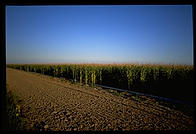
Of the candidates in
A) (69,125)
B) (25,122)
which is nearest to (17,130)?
(25,122)

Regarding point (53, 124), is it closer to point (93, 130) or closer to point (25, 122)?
point (25, 122)

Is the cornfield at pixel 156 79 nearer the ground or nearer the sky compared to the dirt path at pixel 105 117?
nearer the sky

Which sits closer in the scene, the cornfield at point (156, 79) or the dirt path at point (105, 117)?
the dirt path at point (105, 117)

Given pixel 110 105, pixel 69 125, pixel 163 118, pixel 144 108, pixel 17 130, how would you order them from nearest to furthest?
pixel 17 130 → pixel 69 125 → pixel 163 118 → pixel 144 108 → pixel 110 105

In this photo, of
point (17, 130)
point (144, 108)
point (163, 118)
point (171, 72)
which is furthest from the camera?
point (171, 72)

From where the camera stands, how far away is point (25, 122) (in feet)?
10.4

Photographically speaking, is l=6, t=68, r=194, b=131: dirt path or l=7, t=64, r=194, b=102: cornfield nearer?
l=6, t=68, r=194, b=131: dirt path

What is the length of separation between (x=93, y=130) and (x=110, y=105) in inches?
66.4

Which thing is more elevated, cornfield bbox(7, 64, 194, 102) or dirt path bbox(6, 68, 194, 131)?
cornfield bbox(7, 64, 194, 102)

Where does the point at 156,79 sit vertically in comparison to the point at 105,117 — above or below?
above

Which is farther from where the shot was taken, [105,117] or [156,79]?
[156,79]

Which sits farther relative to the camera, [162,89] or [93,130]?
[162,89]
